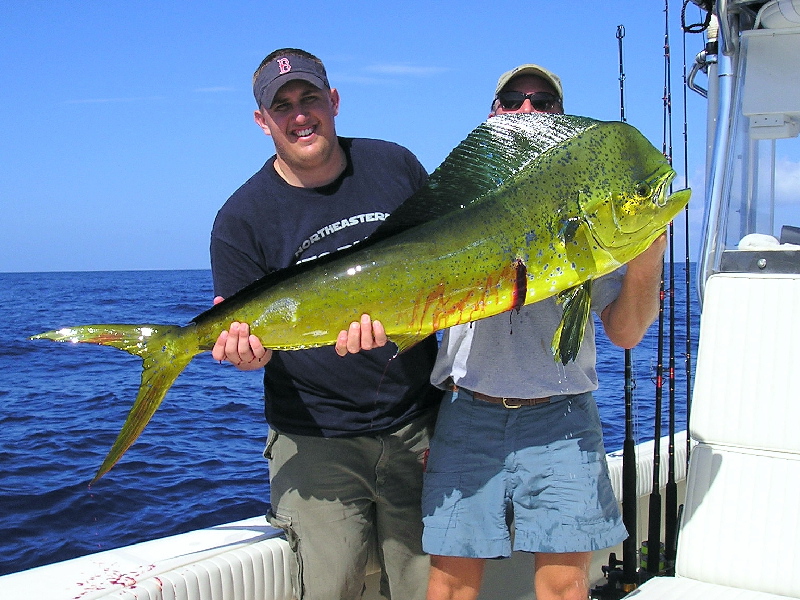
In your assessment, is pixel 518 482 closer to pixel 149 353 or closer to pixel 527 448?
pixel 527 448

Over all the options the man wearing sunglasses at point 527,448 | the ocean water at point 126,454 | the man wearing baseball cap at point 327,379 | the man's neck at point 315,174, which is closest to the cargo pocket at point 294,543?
the man wearing baseball cap at point 327,379

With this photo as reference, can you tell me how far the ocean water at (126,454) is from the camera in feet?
20.9

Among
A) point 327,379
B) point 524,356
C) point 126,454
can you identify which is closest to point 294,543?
point 327,379

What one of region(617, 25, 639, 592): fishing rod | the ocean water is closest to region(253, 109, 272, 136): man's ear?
region(617, 25, 639, 592): fishing rod

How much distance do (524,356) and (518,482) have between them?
1.35 feet

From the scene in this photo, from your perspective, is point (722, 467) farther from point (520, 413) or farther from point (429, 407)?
point (429, 407)

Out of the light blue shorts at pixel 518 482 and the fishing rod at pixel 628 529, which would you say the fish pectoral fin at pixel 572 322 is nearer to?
the light blue shorts at pixel 518 482

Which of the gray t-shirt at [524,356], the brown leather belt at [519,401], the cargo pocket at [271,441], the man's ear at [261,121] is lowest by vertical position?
the cargo pocket at [271,441]

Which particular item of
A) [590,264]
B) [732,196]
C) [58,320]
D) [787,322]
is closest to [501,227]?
[590,264]

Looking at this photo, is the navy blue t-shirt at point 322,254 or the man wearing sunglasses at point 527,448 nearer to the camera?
the man wearing sunglasses at point 527,448

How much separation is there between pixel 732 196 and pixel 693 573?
164 centimetres

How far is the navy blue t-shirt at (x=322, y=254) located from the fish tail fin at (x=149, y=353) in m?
0.39

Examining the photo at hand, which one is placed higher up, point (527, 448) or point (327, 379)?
point (327, 379)

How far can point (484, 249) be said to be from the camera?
209 cm
